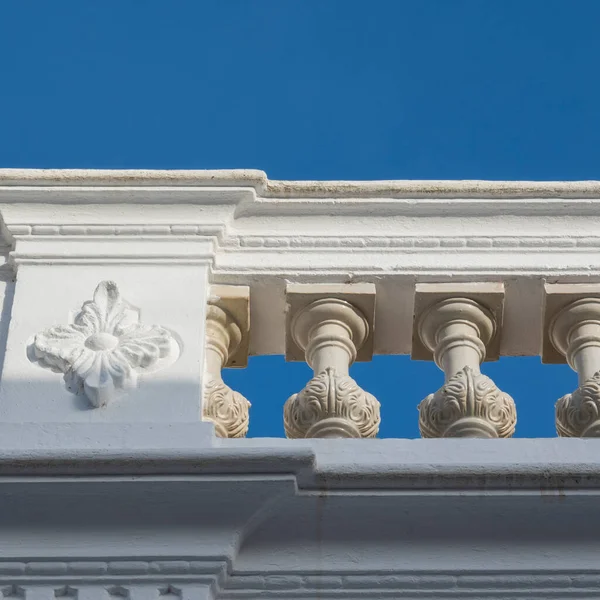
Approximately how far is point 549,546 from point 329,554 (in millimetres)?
678

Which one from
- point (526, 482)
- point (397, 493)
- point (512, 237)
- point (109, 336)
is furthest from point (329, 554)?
point (512, 237)

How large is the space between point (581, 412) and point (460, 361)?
50 centimetres

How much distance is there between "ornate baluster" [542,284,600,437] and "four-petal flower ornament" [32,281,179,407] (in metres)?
1.35

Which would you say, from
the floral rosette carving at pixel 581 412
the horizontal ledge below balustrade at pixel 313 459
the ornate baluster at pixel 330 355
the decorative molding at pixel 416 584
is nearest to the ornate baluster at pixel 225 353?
the ornate baluster at pixel 330 355

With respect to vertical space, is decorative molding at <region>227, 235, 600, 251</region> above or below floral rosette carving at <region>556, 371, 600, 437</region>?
above

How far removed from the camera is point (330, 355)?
6.77 m

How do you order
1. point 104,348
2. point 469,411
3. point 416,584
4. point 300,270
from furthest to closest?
point 300,270 → point 104,348 → point 469,411 → point 416,584

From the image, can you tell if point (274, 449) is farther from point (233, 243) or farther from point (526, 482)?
point (233, 243)

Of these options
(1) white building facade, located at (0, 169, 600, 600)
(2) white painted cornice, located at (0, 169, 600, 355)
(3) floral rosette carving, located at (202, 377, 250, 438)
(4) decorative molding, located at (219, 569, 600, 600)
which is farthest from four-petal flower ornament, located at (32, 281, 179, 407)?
(4) decorative molding, located at (219, 569, 600, 600)

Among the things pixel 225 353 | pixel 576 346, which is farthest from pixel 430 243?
pixel 225 353

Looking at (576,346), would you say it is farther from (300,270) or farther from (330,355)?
(300,270)

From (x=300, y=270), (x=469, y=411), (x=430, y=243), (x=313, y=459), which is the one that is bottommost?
(x=313, y=459)

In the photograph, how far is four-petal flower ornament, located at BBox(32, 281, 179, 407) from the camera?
637 centimetres

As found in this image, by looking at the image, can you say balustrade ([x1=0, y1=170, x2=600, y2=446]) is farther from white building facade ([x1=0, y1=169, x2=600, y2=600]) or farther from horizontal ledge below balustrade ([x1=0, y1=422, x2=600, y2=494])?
horizontal ledge below balustrade ([x1=0, y1=422, x2=600, y2=494])
